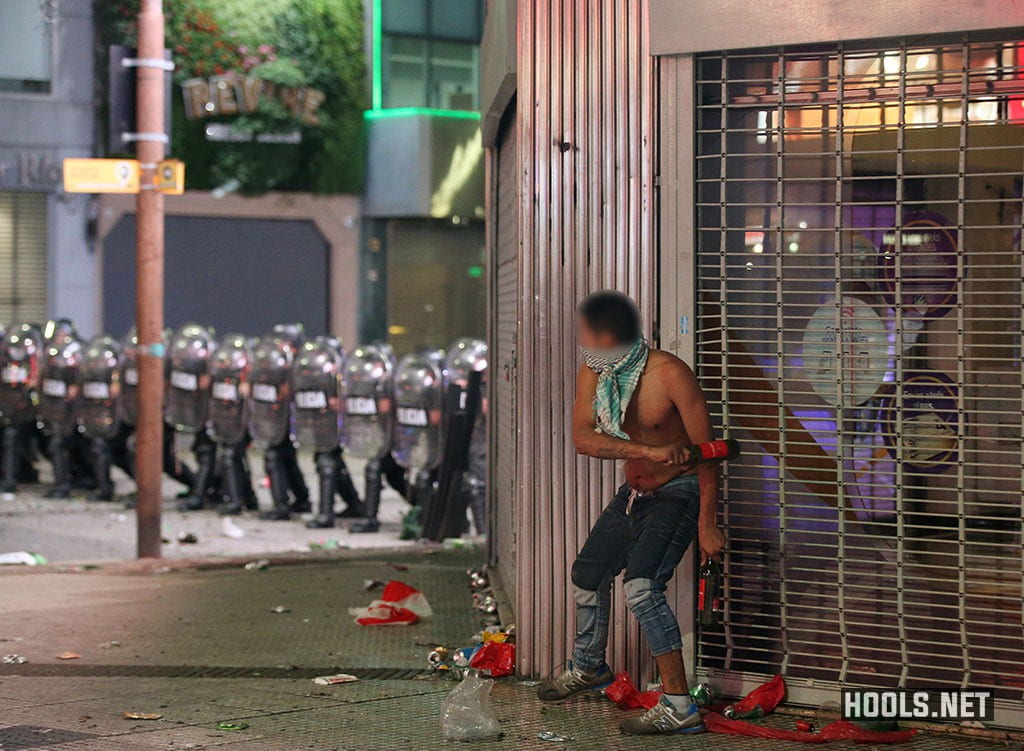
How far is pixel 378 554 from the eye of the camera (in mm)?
10125

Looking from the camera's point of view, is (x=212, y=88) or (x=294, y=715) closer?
(x=294, y=715)

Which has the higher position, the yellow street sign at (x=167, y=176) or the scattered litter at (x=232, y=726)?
the yellow street sign at (x=167, y=176)

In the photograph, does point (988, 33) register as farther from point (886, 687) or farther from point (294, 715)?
point (294, 715)

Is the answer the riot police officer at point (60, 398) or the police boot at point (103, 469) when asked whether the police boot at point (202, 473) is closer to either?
the police boot at point (103, 469)

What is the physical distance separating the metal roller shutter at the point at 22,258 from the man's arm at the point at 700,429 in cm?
1944

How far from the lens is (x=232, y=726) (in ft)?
17.4

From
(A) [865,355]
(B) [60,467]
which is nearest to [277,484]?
(B) [60,467]

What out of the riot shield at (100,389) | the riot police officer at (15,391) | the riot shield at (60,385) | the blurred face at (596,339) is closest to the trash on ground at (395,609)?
the blurred face at (596,339)

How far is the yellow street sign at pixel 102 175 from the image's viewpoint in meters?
9.84

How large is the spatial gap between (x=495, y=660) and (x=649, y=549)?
1.29 m

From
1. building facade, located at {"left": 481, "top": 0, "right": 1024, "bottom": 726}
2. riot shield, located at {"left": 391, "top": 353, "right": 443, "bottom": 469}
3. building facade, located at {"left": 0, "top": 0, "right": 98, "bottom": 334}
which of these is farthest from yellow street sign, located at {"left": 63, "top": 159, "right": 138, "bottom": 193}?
building facade, located at {"left": 0, "top": 0, "right": 98, "bottom": 334}

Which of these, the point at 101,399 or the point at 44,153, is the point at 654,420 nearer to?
the point at 101,399

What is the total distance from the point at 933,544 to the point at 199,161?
65.0ft

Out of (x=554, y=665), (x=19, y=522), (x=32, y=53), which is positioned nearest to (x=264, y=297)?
(x=32, y=53)
